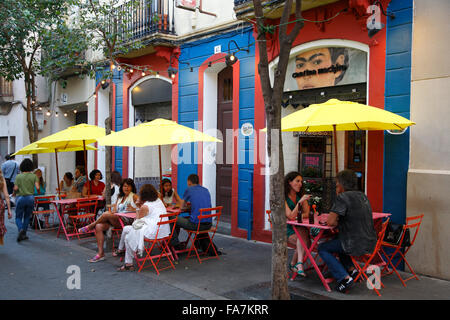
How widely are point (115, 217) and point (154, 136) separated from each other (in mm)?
1776

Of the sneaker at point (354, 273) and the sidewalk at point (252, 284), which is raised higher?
the sneaker at point (354, 273)

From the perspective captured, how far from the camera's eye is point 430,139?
20.5 ft

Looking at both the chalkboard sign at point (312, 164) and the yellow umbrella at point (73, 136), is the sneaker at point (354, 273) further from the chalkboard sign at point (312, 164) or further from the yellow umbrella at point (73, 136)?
the yellow umbrella at point (73, 136)

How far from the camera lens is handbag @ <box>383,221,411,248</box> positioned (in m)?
5.78

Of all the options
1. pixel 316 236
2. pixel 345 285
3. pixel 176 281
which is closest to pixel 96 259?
pixel 176 281

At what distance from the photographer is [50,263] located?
22.7ft

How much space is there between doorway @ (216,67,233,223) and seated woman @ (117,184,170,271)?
A: 3.72 metres

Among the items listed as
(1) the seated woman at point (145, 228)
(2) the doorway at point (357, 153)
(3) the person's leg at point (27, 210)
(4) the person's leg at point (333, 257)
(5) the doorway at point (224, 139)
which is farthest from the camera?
(5) the doorway at point (224, 139)

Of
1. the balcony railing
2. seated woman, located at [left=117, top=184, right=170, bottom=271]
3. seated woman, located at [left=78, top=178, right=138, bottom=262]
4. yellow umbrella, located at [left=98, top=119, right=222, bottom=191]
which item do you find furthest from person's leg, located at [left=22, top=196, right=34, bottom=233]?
the balcony railing

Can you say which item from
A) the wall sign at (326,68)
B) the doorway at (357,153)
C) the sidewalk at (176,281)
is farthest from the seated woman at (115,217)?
the doorway at (357,153)

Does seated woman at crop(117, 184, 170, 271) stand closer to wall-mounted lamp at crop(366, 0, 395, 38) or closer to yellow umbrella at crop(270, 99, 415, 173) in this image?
yellow umbrella at crop(270, 99, 415, 173)

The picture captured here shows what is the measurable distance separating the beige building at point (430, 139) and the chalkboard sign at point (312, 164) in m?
2.20

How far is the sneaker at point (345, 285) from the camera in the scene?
5.35 metres

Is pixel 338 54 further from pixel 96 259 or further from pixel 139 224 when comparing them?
pixel 96 259
